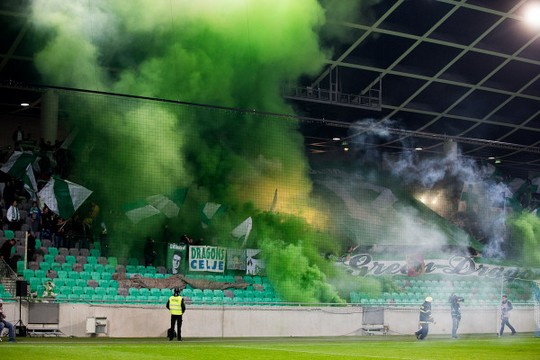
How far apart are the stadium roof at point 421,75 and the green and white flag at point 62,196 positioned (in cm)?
507

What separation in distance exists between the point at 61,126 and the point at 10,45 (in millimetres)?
5159

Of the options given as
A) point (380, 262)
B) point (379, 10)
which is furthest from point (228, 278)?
point (379, 10)

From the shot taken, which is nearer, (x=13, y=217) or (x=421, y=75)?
(x=13, y=217)

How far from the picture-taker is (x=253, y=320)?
29.5 metres

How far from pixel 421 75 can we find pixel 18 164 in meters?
18.5

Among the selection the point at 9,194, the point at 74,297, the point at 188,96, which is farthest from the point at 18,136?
the point at 74,297

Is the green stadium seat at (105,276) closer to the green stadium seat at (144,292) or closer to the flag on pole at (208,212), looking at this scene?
the green stadium seat at (144,292)

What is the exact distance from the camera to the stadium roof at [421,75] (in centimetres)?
3691

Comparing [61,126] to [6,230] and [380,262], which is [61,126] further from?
[380,262]

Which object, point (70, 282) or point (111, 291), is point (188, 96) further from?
point (70, 282)

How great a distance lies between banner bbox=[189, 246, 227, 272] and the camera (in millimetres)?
33938

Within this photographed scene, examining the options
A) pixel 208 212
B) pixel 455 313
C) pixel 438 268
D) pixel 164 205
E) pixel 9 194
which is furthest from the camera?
pixel 438 268

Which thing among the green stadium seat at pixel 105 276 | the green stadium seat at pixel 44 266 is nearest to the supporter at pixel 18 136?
the green stadium seat at pixel 44 266

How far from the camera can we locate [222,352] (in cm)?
1923
